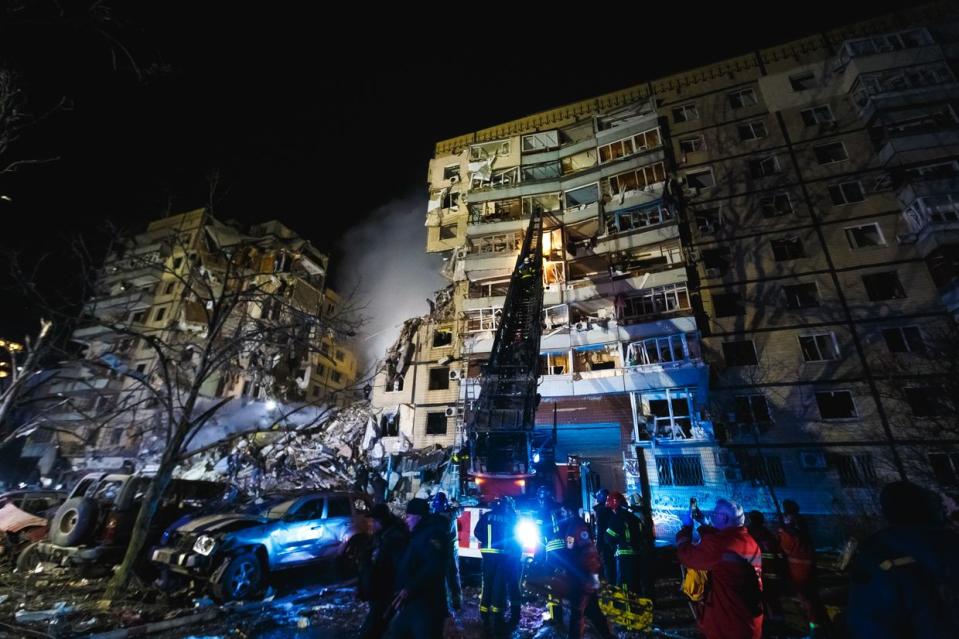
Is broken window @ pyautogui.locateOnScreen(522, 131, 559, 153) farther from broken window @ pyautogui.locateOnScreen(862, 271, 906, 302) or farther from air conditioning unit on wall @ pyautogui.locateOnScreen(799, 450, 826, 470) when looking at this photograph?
air conditioning unit on wall @ pyautogui.locateOnScreen(799, 450, 826, 470)

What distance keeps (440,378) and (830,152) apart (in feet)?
95.0

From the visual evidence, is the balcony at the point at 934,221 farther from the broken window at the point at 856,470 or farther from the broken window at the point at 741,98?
the broken window at the point at 741,98

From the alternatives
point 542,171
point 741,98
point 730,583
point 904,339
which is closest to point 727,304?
point 904,339

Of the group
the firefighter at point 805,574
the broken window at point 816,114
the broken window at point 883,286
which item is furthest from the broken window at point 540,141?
the firefighter at point 805,574

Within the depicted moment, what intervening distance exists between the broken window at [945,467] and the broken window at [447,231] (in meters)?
29.5

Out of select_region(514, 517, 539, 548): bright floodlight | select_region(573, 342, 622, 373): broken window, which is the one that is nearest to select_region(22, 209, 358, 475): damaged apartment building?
select_region(573, 342, 622, 373): broken window

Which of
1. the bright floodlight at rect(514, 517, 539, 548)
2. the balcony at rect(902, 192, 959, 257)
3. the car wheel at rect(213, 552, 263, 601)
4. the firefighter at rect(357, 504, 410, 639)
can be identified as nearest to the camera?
the firefighter at rect(357, 504, 410, 639)

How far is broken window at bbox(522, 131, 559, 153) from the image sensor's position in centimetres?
3010

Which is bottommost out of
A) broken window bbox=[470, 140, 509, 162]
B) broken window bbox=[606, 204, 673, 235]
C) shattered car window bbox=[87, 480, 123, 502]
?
shattered car window bbox=[87, 480, 123, 502]

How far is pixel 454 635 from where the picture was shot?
602 cm

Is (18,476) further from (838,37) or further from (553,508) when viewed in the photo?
(838,37)

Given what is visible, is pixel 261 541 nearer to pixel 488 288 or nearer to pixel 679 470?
pixel 679 470

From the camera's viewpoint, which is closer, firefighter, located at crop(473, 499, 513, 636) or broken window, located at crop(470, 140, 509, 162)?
firefighter, located at crop(473, 499, 513, 636)

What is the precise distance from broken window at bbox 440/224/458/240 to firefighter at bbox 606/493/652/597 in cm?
2648
